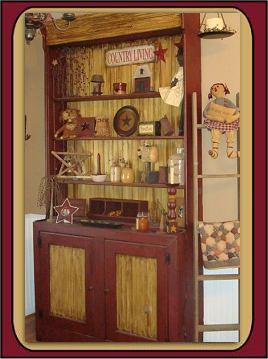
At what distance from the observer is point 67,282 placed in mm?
3367

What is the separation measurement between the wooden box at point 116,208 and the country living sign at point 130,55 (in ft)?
3.05

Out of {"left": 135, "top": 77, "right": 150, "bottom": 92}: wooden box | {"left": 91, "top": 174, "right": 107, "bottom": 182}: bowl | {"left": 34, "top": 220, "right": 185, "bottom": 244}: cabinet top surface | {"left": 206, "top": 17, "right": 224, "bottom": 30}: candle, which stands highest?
{"left": 206, "top": 17, "right": 224, "bottom": 30}: candle

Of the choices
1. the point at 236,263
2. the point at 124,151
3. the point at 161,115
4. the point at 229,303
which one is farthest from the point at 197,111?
the point at 229,303

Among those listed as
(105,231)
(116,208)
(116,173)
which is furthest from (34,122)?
(105,231)

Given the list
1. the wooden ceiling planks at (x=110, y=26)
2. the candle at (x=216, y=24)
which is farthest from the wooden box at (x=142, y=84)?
the candle at (x=216, y=24)

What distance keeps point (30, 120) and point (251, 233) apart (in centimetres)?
218

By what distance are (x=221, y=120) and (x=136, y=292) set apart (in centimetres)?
114

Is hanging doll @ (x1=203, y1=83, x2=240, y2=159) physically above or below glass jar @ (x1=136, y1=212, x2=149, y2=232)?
above

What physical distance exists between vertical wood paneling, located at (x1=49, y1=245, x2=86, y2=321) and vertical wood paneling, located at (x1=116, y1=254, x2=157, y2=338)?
28cm

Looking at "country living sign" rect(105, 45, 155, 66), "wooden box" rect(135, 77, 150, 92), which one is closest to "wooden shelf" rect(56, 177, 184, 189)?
"wooden box" rect(135, 77, 150, 92)

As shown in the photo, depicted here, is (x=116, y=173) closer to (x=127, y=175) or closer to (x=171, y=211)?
(x=127, y=175)

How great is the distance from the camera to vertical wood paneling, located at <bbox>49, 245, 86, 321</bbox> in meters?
3.31

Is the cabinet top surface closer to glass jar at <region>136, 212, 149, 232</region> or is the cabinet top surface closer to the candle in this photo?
glass jar at <region>136, 212, 149, 232</region>

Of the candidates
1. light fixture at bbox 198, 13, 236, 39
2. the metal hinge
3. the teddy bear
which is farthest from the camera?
the teddy bear
